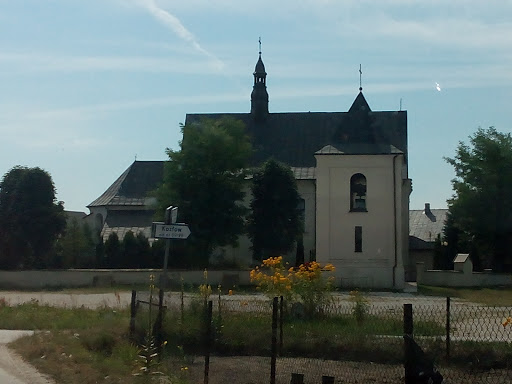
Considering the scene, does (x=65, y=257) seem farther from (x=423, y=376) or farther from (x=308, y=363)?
(x=423, y=376)

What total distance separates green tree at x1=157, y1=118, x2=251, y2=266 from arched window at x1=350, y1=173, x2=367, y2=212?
648cm

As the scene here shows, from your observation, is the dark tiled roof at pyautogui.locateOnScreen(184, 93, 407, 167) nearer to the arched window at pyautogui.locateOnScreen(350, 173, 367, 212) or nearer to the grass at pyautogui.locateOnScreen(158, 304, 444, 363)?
the arched window at pyautogui.locateOnScreen(350, 173, 367, 212)

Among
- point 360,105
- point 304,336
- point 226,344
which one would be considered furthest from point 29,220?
point 304,336

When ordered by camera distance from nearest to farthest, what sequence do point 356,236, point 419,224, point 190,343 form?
1. point 190,343
2. point 356,236
3. point 419,224

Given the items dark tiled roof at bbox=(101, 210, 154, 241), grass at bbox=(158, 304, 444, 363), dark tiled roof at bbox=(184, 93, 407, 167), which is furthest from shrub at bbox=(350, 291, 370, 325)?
dark tiled roof at bbox=(101, 210, 154, 241)

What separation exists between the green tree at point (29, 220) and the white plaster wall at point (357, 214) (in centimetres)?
1608

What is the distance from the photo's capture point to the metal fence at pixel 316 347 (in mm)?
10914

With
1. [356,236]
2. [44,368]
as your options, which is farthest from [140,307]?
[356,236]

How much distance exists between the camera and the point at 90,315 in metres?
19.3

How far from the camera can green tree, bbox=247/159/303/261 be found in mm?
46531

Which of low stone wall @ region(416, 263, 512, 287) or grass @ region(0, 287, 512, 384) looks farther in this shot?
low stone wall @ region(416, 263, 512, 287)

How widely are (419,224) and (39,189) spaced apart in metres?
39.4

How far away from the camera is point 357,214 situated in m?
43.0

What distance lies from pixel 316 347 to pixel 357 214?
99.5 ft
